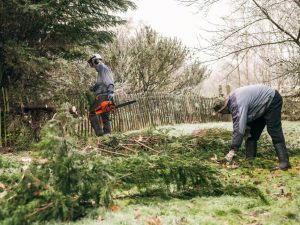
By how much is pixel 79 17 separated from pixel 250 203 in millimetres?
7210

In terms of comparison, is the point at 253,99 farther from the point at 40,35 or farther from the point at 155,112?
the point at 155,112

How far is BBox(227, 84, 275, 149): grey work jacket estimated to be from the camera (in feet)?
18.3

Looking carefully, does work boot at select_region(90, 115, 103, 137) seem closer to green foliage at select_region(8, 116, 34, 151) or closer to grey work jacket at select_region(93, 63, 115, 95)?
grey work jacket at select_region(93, 63, 115, 95)

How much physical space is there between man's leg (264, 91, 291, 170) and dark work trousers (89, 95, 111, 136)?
4.23 meters

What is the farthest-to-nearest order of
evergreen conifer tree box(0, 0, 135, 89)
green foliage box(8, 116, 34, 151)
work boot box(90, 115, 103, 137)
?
work boot box(90, 115, 103, 137), green foliage box(8, 116, 34, 151), evergreen conifer tree box(0, 0, 135, 89)

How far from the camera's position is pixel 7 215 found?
2.87 meters

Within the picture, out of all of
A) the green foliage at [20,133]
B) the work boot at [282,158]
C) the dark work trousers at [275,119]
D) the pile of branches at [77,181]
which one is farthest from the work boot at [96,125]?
the pile of branches at [77,181]

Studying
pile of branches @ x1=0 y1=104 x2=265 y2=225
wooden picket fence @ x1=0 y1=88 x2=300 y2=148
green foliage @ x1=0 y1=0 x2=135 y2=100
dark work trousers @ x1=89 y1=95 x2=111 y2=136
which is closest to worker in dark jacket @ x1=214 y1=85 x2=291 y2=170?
pile of branches @ x1=0 y1=104 x2=265 y2=225

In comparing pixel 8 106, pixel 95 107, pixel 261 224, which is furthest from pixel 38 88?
pixel 261 224

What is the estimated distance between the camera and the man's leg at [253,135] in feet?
20.5

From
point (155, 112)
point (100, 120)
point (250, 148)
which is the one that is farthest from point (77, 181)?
point (155, 112)

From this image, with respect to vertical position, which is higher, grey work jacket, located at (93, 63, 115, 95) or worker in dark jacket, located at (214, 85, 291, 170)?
grey work jacket, located at (93, 63, 115, 95)

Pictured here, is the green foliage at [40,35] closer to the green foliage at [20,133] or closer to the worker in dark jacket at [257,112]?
the green foliage at [20,133]

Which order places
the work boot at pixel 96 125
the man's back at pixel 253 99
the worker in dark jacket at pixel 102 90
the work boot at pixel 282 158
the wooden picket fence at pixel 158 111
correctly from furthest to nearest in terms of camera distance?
the wooden picket fence at pixel 158 111 → the worker in dark jacket at pixel 102 90 → the work boot at pixel 96 125 → the man's back at pixel 253 99 → the work boot at pixel 282 158
